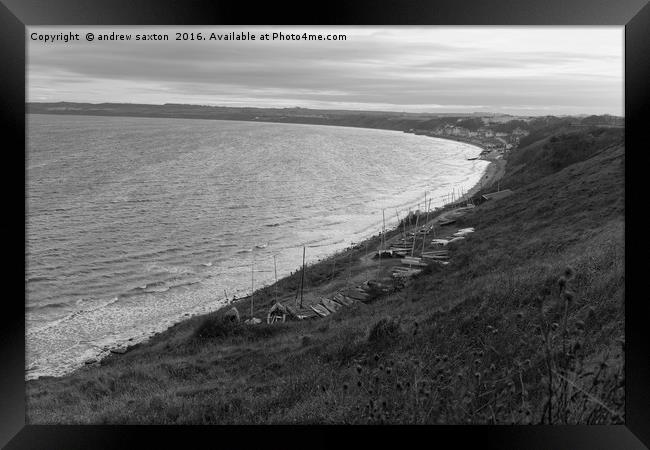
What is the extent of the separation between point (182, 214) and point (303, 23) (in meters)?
32.6

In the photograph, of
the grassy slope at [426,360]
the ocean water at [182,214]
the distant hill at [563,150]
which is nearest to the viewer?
the grassy slope at [426,360]

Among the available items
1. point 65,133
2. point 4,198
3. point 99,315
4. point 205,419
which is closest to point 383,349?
point 205,419

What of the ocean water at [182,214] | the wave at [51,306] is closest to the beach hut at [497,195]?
the ocean water at [182,214]

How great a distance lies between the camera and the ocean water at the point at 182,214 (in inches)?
855

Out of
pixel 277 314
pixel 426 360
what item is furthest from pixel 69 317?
pixel 426 360

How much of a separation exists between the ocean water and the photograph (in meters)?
0.20

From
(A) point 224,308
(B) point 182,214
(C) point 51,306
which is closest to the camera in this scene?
(A) point 224,308

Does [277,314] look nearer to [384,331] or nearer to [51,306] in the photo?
[384,331]

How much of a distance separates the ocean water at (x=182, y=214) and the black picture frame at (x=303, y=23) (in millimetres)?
680

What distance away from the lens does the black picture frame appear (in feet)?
18.5

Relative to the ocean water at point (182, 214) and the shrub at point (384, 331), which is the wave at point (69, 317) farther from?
the shrub at point (384, 331)

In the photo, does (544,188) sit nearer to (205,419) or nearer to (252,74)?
(252,74)

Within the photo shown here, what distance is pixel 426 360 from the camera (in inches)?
337

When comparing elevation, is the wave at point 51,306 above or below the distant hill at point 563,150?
below
